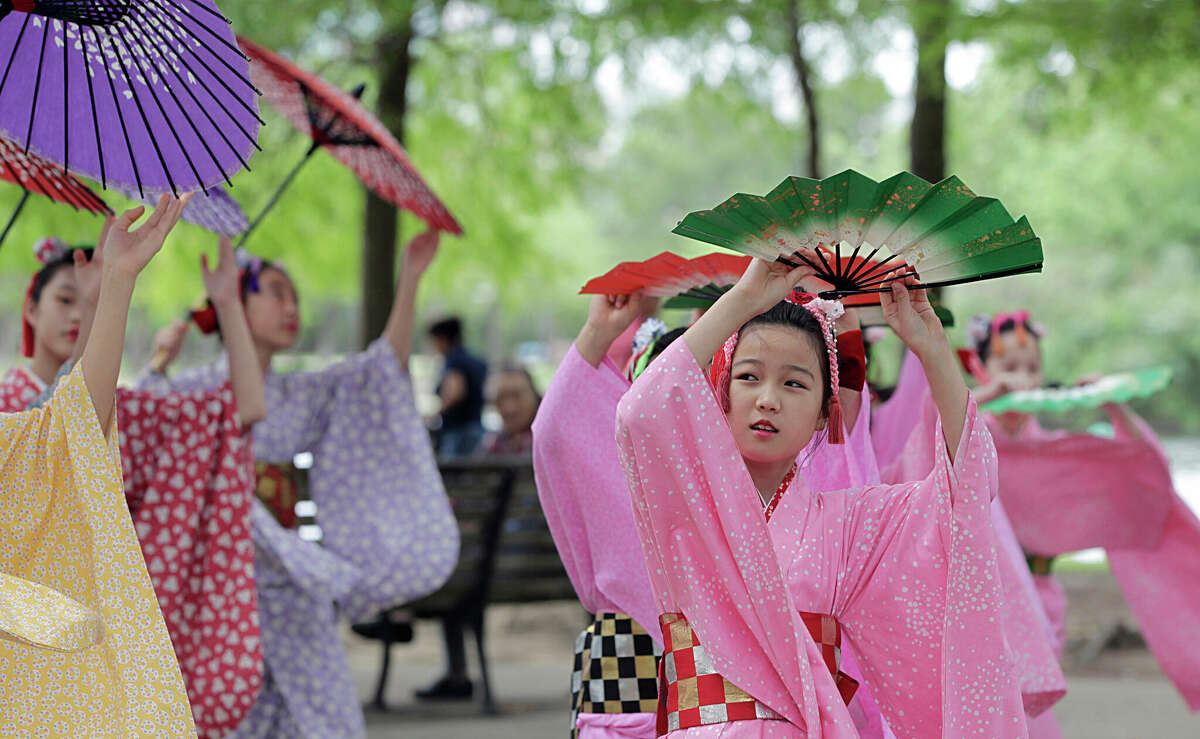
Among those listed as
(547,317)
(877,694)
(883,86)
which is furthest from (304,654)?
(547,317)

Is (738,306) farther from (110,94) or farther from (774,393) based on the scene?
(110,94)

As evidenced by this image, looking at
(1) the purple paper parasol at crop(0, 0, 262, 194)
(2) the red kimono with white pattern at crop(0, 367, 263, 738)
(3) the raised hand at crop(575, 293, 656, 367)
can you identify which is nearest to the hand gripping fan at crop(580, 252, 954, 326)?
(3) the raised hand at crop(575, 293, 656, 367)

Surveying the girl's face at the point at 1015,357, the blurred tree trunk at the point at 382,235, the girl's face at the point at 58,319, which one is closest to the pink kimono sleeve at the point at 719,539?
the girl's face at the point at 58,319

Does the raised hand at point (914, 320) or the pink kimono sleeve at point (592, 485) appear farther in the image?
the pink kimono sleeve at point (592, 485)

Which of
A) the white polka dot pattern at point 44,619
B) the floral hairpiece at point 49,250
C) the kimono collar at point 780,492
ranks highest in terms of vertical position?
the floral hairpiece at point 49,250

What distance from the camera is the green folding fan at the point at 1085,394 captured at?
14.2 ft

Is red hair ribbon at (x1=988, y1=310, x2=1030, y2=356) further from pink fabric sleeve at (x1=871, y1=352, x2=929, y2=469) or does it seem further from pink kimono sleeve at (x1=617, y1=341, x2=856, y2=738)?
pink kimono sleeve at (x1=617, y1=341, x2=856, y2=738)

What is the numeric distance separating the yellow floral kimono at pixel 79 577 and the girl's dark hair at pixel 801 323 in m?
1.24

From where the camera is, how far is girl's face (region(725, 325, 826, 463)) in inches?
96.6

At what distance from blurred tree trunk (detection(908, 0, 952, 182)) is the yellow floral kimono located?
5.27 m

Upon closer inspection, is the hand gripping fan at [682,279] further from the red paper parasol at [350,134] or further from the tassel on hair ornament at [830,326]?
the red paper parasol at [350,134]

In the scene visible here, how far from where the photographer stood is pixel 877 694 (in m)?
2.54

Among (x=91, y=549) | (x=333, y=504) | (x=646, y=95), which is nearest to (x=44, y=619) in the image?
(x=91, y=549)

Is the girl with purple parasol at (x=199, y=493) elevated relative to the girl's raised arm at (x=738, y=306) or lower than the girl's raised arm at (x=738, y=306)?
lower
